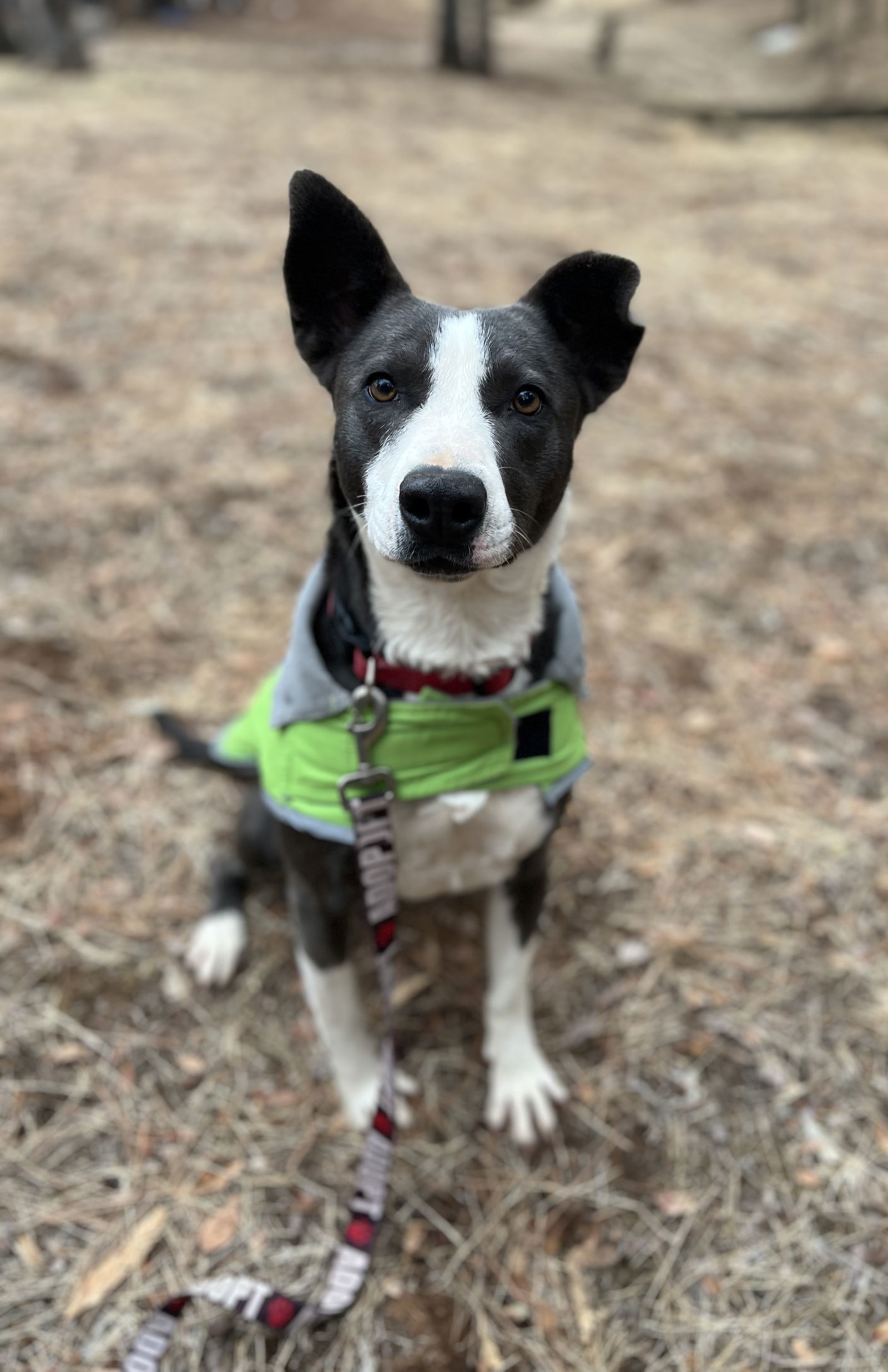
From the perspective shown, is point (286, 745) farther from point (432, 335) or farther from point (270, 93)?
point (270, 93)

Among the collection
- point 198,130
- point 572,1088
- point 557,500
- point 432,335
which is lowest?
point 572,1088

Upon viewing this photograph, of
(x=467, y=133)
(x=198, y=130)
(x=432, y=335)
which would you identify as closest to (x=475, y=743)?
(x=432, y=335)

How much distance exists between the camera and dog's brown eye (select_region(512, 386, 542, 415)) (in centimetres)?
175

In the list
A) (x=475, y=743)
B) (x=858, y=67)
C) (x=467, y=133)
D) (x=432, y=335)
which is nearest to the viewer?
(x=432, y=335)

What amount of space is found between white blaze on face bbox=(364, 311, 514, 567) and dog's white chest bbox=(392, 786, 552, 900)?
601 mm

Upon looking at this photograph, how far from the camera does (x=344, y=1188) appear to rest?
2.29 m

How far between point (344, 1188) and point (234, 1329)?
38 centimetres

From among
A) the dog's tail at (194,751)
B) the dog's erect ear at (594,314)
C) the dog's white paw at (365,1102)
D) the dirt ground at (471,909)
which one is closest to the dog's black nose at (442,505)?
the dog's erect ear at (594,314)

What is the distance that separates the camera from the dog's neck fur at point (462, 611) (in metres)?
1.85

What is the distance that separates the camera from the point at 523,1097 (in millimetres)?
2422

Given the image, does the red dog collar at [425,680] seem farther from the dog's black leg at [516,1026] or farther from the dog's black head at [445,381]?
the dog's black leg at [516,1026]

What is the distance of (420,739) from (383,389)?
71 cm

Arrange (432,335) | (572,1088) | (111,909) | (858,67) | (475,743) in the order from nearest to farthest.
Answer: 1. (432,335)
2. (475,743)
3. (572,1088)
4. (111,909)
5. (858,67)

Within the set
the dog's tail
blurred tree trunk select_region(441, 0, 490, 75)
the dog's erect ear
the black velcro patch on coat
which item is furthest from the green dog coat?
blurred tree trunk select_region(441, 0, 490, 75)
